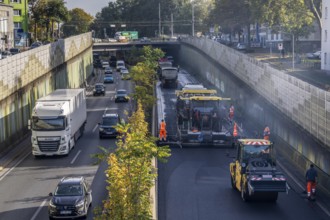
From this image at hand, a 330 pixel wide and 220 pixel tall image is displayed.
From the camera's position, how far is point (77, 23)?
18288 cm

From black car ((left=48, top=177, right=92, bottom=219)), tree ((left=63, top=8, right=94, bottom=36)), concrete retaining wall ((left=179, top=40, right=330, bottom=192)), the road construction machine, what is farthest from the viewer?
tree ((left=63, top=8, right=94, bottom=36))

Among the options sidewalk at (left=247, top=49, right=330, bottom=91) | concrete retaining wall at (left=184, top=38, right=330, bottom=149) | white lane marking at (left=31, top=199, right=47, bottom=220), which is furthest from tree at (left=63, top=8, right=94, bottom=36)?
white lane marking at (left=31, top=199, right=47, bottom=220)

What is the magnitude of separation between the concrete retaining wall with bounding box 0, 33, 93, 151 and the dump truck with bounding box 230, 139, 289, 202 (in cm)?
1994

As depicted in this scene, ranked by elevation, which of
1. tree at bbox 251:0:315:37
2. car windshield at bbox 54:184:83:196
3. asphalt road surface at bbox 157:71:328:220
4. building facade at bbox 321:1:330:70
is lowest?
asphalt road surface at bbox 157:71:328:220

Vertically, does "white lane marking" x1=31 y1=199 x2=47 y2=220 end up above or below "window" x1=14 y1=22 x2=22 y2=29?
below

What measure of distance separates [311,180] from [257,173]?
3.02 metres

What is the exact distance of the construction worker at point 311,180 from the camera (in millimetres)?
28266

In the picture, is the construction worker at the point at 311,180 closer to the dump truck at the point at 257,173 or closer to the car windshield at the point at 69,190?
the dump truck at the point at 257,173

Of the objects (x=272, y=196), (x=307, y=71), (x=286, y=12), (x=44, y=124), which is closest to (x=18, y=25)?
(x=286, y=12)

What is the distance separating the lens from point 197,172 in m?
34.3

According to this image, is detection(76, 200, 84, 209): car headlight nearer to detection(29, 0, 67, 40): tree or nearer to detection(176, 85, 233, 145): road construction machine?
detection(176, 85, 233, 145): road construction machine

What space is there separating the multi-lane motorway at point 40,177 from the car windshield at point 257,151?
673 centimetres

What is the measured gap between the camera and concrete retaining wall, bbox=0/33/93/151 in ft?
147

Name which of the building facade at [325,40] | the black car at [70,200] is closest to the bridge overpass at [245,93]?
the building facade at [325,40]
